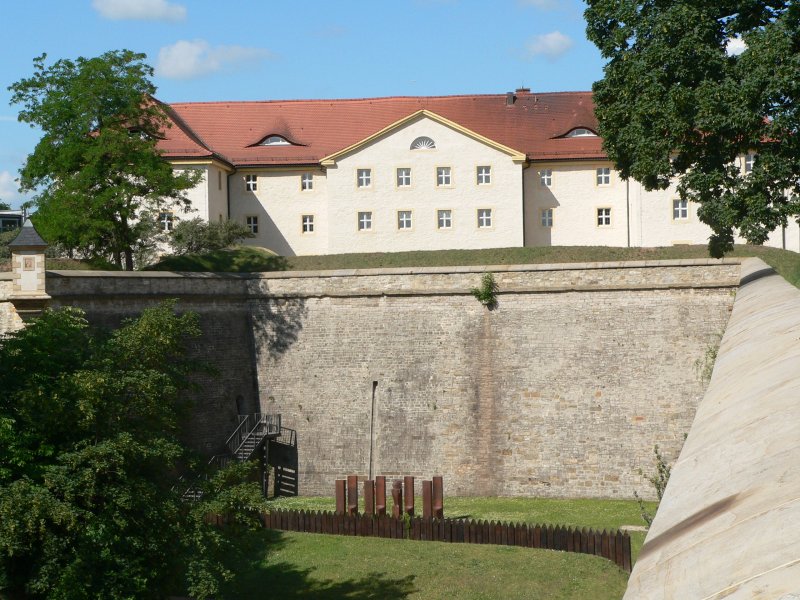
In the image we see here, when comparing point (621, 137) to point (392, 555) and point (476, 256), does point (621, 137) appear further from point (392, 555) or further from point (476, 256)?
point (476, 256)

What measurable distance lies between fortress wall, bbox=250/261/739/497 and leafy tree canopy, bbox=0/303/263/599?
1277cm

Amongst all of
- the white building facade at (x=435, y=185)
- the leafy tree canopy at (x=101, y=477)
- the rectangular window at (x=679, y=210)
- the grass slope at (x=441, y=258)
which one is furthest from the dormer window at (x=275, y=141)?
the leafy tree canopy at (x=101, y=477)

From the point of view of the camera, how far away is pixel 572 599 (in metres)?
17.9

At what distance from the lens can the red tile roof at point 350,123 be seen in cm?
4779

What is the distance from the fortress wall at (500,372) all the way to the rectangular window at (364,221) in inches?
668

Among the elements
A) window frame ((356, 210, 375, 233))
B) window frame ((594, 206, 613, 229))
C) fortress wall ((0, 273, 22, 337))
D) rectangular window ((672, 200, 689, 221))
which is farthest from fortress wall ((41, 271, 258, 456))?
rectangular window ((672, 200, 689, 221))

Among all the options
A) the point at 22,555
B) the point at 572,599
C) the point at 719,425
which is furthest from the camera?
the point at 572,599

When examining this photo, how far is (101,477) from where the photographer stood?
14266 millimetres

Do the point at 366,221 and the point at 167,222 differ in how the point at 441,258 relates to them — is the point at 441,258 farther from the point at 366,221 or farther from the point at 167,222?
the point at 167,222

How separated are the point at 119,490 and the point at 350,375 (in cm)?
1585

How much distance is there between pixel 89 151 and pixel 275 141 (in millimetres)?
18023

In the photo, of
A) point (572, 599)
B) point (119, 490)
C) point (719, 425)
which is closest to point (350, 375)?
point (572, 599)

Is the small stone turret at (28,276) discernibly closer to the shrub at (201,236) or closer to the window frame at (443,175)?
the shrub at (201,236)

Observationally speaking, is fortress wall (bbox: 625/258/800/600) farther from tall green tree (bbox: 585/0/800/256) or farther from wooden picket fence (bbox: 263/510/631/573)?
tall green tree (bbox: 585/0/800/256)
